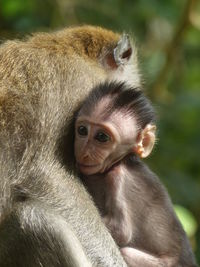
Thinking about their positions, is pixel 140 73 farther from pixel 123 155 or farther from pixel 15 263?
pixel 15 263

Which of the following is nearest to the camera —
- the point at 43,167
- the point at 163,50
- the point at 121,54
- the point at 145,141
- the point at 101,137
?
the point at 43,167

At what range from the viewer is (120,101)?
6.43 m

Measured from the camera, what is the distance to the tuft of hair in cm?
640

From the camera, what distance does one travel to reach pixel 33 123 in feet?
20.7

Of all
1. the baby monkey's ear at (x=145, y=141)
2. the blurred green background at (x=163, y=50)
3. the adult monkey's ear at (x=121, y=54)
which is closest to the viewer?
the baby monkey's ear at (x=145, y=141)

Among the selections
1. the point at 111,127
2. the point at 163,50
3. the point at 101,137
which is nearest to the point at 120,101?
the point at 111,127

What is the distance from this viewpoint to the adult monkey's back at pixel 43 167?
596 cm

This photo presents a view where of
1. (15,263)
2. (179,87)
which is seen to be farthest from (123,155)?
(179,87)

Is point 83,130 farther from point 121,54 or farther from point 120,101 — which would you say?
point 121,54

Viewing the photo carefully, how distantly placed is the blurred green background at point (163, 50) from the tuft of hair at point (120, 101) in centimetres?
365

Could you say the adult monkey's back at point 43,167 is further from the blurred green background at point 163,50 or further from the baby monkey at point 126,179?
the blurred green background at point 163,50

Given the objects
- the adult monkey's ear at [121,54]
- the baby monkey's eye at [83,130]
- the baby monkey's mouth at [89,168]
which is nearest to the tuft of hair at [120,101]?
the baby monkey's eye at [83,130]

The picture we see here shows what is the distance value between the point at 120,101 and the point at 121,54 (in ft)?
3.06

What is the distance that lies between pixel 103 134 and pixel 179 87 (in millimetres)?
→ 6167
